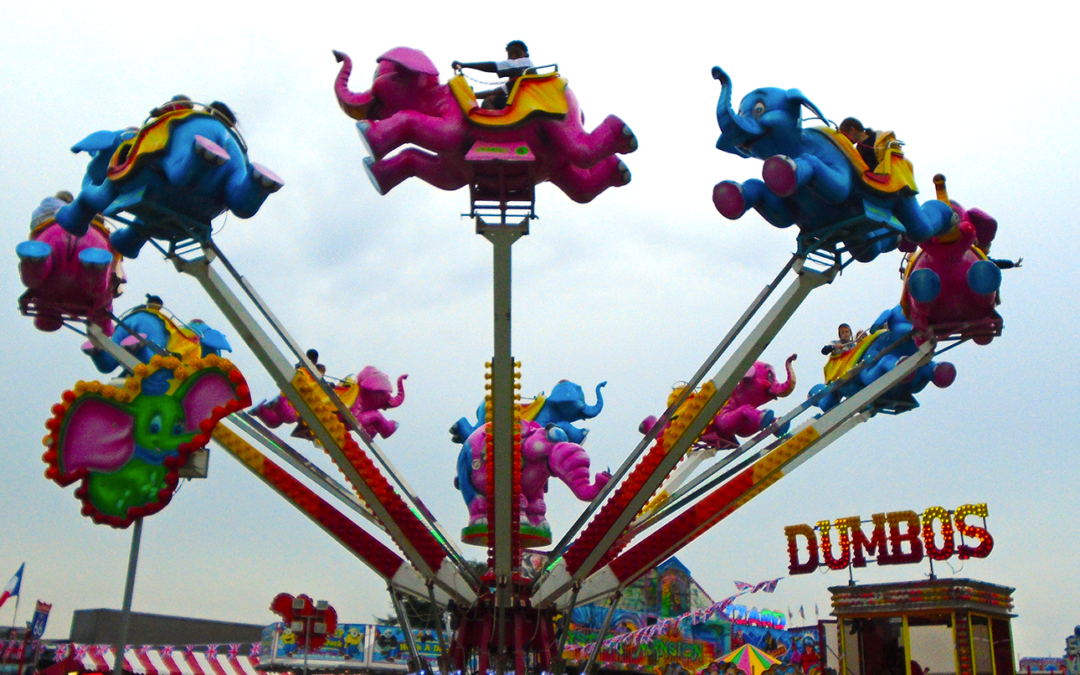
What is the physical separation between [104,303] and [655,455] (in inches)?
357

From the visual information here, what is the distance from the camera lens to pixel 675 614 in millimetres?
40781

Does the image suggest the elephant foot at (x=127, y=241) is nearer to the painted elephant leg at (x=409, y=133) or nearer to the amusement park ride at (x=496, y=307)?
the amusement park ride at (x=496, y=307)

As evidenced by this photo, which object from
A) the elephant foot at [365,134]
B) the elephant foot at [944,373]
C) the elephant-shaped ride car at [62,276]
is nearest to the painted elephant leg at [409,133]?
the elephant foot at [365,134]

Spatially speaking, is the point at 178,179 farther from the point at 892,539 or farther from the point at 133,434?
the point at 892,539

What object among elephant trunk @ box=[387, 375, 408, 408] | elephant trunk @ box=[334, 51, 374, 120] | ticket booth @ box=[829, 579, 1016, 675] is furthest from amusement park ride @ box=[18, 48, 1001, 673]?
ticket booth @ box=[829, 579, 1016, 675]

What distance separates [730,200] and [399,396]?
946cm

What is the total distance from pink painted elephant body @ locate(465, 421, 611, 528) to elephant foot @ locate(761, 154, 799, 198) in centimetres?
592

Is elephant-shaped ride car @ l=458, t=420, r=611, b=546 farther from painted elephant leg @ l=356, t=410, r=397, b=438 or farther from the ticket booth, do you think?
the ticket booth

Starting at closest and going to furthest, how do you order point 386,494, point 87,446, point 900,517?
point 87,446
point 386,494
point 900,517

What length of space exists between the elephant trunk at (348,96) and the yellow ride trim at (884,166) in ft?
18.5

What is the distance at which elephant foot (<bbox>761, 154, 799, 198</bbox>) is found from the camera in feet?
40.0

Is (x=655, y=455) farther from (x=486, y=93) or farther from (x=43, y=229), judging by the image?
(x=43, y=229)

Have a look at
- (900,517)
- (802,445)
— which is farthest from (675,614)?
(802,445)

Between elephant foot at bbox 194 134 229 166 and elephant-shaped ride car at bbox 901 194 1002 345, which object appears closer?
elephant foot at bbox 194 134 229 166
